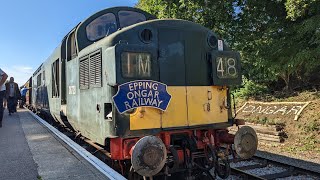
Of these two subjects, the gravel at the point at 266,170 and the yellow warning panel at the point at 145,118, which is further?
the gravel at the point at 266,170

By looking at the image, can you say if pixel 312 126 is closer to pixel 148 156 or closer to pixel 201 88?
pixel 201 88

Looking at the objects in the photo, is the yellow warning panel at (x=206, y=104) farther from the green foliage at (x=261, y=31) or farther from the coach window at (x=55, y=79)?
the green foliage at (x=261, y=31)

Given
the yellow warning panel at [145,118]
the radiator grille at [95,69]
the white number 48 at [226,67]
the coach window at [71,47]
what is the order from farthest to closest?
1. the coach window at [71,47]
2. the white number 48 at [226,67]
3. the radiator grille at [95,69]
4. the yellow warning panel at [145,118]

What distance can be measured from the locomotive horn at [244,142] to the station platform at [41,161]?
7.71 ft

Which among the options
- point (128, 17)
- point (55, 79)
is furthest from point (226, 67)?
point (55, 79)

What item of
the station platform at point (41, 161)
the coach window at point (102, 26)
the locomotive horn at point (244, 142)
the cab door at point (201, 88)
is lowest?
the station platform at point (41, 161)

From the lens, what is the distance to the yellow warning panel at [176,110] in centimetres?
561

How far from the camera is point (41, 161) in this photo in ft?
19.2

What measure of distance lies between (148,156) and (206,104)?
1.51 meters

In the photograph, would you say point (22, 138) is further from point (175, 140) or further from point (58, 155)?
point (175, 140)

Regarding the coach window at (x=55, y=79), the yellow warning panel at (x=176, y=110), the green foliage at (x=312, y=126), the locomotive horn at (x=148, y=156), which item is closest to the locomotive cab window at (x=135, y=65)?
the yellow warning panel at (x=176, y=110)

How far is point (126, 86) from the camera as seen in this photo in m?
5.24

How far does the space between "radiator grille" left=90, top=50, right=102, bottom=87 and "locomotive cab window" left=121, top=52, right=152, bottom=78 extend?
693 mm

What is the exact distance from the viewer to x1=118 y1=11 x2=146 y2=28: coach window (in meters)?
7.02
